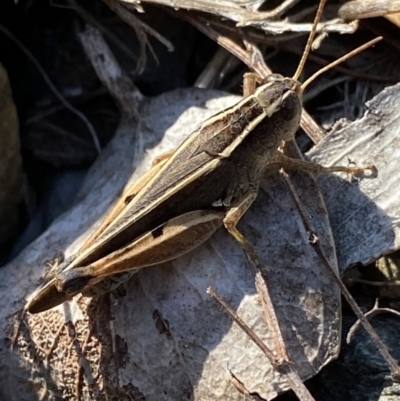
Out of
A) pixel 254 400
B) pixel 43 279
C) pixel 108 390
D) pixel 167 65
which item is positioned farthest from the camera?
pixel 167 65

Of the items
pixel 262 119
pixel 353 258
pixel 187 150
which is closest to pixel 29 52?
pixel 187 150

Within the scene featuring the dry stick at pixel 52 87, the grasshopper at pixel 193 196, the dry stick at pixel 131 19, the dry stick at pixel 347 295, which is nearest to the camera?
the dry stick at pixel 347 295

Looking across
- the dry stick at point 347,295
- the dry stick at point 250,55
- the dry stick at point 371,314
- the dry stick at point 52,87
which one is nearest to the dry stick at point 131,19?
the dry stick at point 250,55

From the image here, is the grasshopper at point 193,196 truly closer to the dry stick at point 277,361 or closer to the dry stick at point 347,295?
the dry stick at point 347,295

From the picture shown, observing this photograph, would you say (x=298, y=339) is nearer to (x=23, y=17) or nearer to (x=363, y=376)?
(x=363, y=376)

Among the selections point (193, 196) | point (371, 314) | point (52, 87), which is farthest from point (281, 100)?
point (52, 87)

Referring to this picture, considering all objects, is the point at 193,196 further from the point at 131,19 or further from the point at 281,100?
the point at 131,19

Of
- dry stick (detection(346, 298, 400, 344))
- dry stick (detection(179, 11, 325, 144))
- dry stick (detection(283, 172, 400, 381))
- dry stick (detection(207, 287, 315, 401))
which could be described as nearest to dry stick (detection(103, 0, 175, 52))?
dry stick (detection(179, 11, 325, 144))
